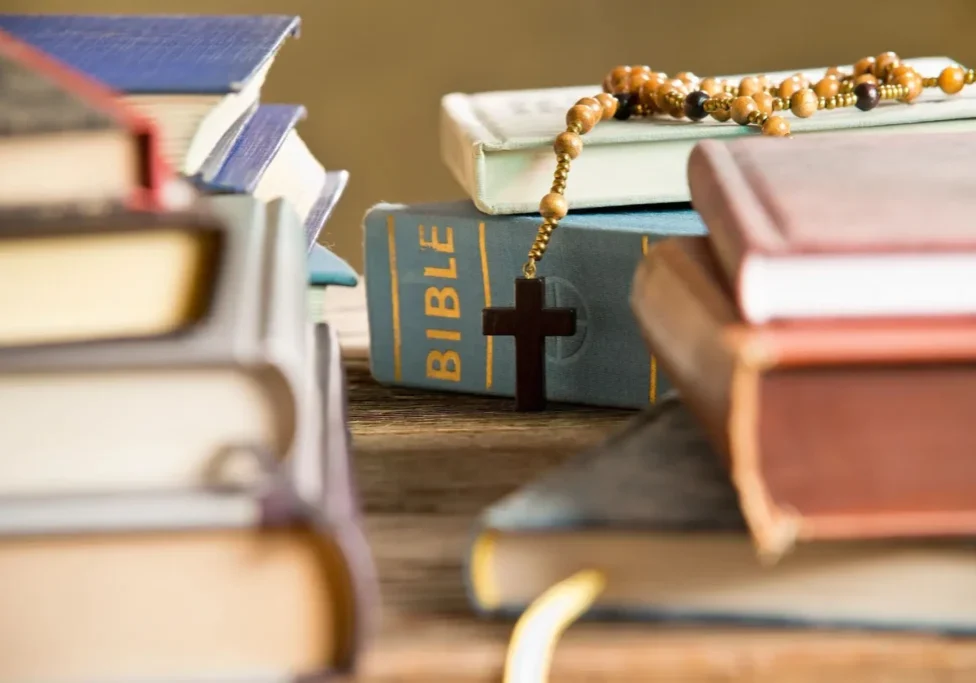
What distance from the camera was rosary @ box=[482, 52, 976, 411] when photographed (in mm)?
739

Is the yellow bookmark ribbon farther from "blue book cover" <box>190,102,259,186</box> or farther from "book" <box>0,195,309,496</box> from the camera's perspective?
"blue book cover" <box>190,102,259,186</box>

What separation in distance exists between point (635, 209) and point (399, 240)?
15 centimetres

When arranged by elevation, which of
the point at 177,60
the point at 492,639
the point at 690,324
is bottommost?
the point at 492,639

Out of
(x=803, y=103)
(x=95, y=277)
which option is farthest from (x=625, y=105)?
(x=95, y=277)

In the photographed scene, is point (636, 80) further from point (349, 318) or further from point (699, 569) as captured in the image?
point (699, 569)

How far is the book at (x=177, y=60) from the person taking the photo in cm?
60

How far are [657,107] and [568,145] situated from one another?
0.12 meters

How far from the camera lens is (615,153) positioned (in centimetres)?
76

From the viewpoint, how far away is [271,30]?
75cm

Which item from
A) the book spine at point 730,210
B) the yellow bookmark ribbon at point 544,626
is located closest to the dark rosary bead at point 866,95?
the book spine at point 730,210

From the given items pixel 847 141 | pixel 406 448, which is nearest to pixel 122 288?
pixel 406 448

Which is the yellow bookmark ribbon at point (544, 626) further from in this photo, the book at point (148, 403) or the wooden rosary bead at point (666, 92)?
the wooden rosary bead at point (666, 92)

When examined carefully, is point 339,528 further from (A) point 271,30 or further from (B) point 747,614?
(A) point 271,30

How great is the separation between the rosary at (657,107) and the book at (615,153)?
0.01 metres
